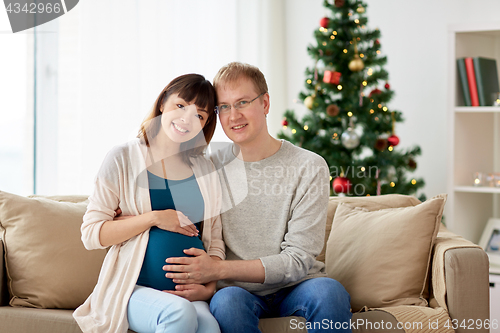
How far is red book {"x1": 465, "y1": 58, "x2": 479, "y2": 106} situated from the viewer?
9.11 feet

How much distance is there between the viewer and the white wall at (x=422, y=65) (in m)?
3.36

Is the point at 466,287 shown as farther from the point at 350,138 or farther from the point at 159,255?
the point at 350,138

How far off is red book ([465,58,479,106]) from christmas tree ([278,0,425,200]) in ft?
1.47

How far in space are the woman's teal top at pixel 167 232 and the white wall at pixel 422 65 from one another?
2406 mm

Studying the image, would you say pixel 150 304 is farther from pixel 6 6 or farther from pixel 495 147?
pixel 495 147

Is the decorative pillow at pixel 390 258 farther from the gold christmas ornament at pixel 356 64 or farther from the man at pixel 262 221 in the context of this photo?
the gold christmas ornament at pixel 356 64

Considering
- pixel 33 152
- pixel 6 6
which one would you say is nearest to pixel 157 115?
pixel 33 152

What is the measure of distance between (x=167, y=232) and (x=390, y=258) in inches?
31.4

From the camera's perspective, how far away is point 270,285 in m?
1.48

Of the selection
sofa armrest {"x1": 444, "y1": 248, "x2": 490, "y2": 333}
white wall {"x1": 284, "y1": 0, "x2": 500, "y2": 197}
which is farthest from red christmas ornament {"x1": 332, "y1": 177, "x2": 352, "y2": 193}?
sofa armrest {"x1": 444, "y1": 248, "x2": 490, "y2": 333}

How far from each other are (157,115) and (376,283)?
948 millimetres

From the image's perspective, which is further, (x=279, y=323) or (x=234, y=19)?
(x=234, y=19)

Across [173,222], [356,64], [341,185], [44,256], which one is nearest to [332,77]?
[356,64]

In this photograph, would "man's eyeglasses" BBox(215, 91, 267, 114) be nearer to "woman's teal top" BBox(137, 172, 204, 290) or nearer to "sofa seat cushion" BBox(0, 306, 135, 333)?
"woman's teal top" BBox(137, 172, 204, 290)
